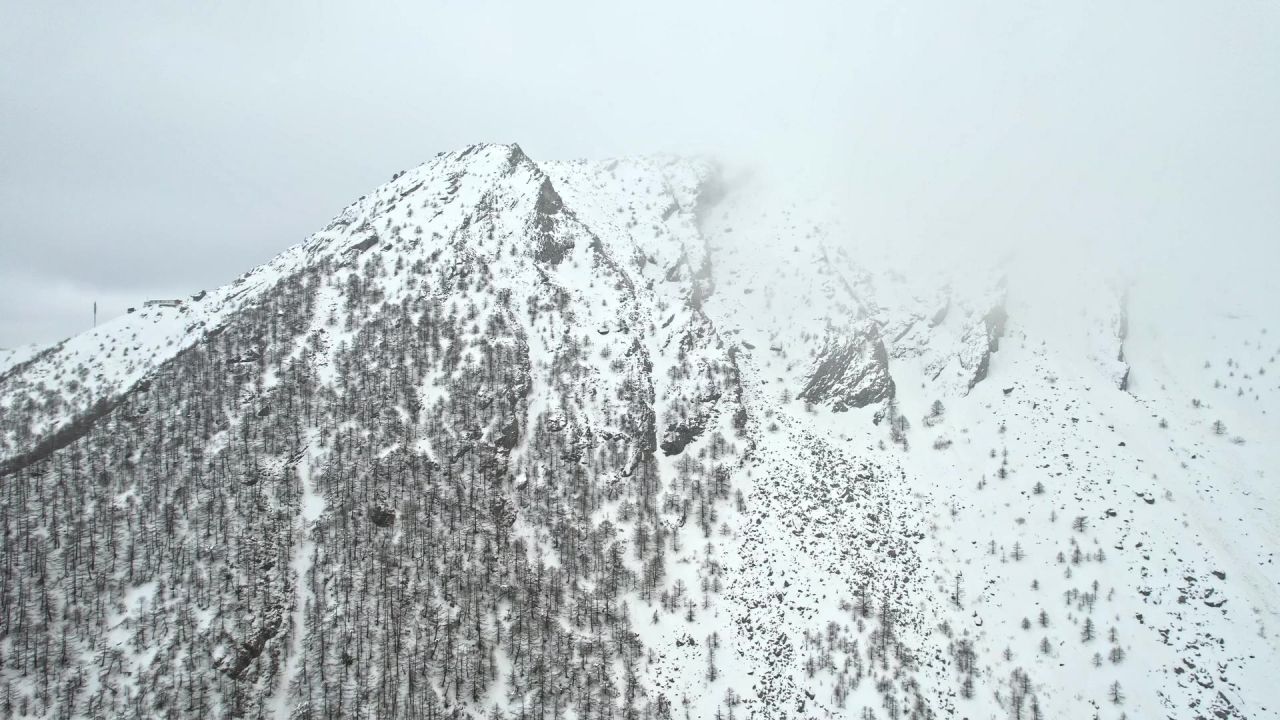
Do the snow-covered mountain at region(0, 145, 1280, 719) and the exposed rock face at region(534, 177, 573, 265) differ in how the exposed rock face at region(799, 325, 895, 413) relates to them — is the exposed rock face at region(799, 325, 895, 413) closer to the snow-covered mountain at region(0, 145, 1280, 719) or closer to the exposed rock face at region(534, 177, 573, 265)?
the snow-covered mountain at region(0, 145, 1280, 719)

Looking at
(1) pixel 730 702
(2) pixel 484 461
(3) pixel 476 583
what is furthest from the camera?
(2) pixel 484 461

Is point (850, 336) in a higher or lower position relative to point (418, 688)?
higher

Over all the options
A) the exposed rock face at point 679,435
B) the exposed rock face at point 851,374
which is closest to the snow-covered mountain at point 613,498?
the exposed rock face at point 679,435

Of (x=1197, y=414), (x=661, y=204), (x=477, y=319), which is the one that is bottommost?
(x=1197, y=414)

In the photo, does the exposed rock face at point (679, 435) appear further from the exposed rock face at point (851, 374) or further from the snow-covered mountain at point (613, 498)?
the exposed rock face at point (851, 374)

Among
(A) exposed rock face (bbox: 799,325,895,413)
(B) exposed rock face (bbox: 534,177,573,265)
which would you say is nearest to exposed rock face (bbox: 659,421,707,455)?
(A) exposed rock face (bbox: 799,325,895,413)

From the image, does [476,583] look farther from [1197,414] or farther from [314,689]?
[1197,414]

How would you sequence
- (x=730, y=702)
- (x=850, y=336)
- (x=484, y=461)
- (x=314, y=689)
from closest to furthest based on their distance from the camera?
(x=314, y=689), (x=730, y=702), (x=484, y=461), (x=850, y=336)

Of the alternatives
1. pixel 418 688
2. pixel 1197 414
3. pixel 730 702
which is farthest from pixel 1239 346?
pixel 418 688
